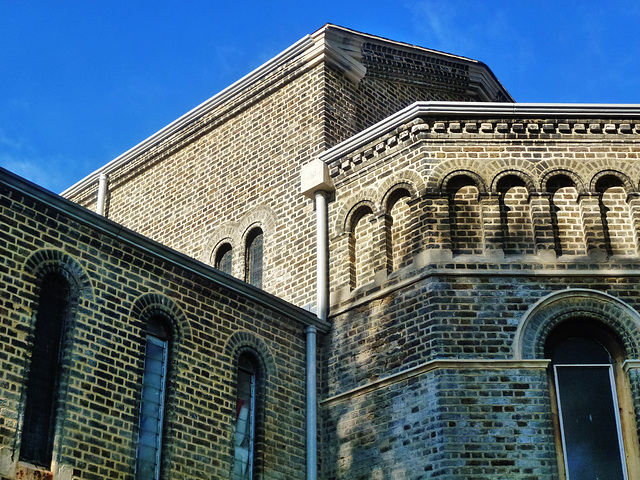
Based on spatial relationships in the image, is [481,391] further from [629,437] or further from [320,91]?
[320,91]

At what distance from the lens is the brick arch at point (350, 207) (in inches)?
712

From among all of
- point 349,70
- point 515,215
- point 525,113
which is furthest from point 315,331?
point 349,70

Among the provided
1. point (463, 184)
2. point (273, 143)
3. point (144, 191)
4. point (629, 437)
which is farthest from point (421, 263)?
point (144, 191)

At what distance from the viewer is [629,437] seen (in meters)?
15.3

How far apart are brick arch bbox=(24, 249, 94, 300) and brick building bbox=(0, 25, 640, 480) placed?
0.03m

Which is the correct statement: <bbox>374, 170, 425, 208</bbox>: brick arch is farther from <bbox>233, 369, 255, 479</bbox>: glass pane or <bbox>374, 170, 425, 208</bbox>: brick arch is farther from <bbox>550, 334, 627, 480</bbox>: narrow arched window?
<bbox>233, 369, 255, 479</bbox>: glass pane

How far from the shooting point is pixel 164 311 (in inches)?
609

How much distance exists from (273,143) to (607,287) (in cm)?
760

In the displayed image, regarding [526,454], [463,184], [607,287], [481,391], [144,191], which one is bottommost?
[526,454]

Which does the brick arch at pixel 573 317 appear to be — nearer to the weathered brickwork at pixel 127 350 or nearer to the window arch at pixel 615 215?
the window arch at pixel 615 215

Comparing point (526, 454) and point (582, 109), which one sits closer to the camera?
point (526, 454)

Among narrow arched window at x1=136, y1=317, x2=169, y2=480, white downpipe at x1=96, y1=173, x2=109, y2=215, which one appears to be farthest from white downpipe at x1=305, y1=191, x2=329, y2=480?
white downpipe at x1=96, y1=173, x2=109, y2=215

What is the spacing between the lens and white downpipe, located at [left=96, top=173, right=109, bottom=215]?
24.1 m

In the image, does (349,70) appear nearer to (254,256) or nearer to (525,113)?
(254,256)
